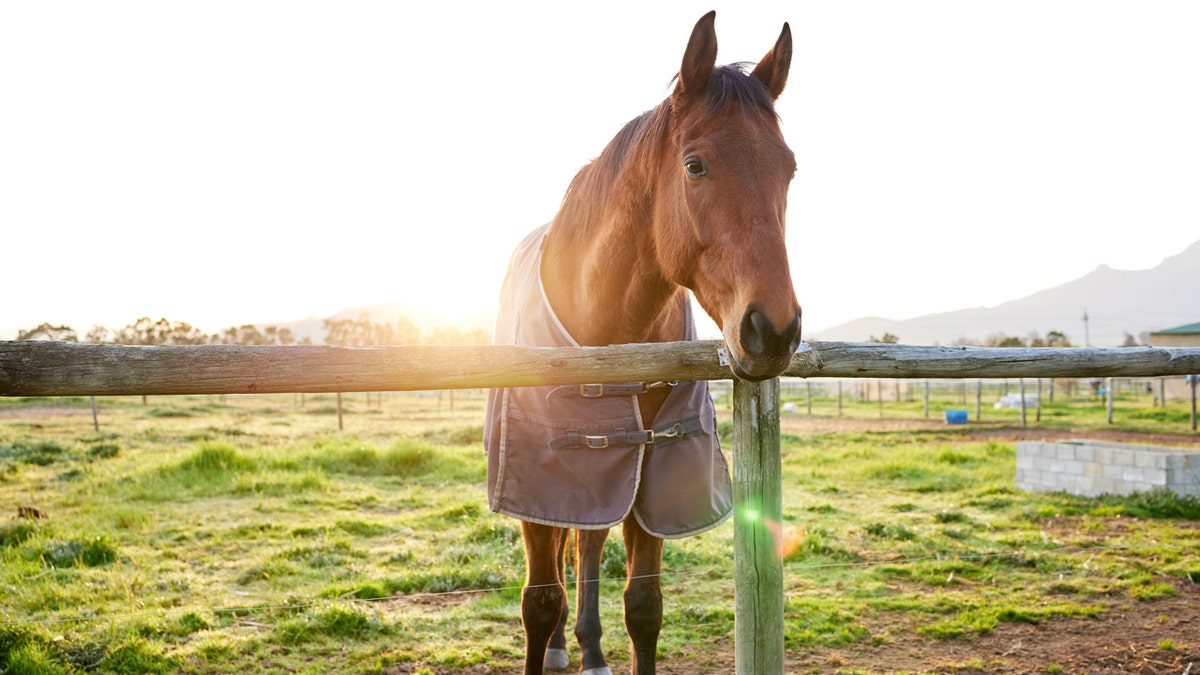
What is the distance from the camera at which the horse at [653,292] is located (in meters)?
1.97

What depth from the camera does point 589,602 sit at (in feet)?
12.1

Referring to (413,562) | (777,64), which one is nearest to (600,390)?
(777,64)

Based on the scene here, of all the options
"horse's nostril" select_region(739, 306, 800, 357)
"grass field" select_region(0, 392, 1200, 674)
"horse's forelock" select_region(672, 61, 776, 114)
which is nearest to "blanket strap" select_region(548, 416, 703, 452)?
"horse's nostril" select_region(739, 306, 800, 357)

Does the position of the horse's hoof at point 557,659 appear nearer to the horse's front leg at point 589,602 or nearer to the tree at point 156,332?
the horse's front leg at point 589,602

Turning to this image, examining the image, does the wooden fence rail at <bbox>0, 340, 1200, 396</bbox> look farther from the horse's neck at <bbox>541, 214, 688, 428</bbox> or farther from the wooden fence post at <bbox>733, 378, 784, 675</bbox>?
the horse's neck at <bbox>541, 214, 688, 428</bbox>

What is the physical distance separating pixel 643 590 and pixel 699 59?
207cm

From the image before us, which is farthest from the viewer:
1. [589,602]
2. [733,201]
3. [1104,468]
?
[1104,468]

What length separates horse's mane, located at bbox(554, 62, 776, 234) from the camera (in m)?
2.21

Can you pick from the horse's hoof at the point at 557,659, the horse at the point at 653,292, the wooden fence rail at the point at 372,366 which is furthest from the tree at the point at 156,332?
the wooden fence rail at the point at 372,366

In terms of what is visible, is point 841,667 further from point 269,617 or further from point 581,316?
point 269,617

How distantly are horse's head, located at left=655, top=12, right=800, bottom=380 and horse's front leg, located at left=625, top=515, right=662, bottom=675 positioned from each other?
3.63 feet

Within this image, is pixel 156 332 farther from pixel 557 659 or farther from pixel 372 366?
pixel 372 366

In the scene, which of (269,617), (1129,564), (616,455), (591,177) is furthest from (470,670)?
(1129,564)

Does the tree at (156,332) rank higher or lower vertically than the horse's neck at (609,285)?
higher
